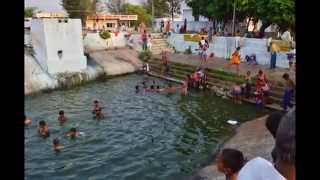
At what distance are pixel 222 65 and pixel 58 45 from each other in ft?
29.7

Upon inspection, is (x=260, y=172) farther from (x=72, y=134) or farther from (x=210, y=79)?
(x=210, y=79)

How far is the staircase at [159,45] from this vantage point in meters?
31.0

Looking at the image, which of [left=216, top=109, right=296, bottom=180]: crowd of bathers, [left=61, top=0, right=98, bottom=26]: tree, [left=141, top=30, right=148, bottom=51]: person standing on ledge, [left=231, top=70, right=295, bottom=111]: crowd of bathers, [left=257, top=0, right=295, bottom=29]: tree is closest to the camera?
[left=216, top=109, right=296, bottom=180]: crowd of bathers

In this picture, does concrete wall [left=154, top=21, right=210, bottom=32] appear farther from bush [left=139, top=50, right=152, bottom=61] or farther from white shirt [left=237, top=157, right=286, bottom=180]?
white shirt [left=237, top=157, right=286, bottom=180]

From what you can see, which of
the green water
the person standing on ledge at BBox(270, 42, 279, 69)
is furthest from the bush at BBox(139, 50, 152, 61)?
the person standing on ledge at BBox(270, 42, 279, 69)

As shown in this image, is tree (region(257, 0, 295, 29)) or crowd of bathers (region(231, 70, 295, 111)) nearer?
crowd of bathers (region(231, 70, 295, 111))

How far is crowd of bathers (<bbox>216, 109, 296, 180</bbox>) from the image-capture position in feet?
6.93

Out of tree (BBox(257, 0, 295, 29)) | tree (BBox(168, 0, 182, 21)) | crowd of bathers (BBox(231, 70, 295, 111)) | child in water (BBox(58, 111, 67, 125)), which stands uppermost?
tree (BBox(168, 0, 182, 21))

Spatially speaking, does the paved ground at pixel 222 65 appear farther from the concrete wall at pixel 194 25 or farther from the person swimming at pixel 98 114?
the concrete wall at pixel 194 25

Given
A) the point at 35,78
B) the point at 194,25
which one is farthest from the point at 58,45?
the point at 194,25

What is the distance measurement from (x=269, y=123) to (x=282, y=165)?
1483mm

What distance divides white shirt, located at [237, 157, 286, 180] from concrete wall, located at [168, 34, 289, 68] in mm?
19192

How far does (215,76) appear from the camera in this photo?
22.1 m
